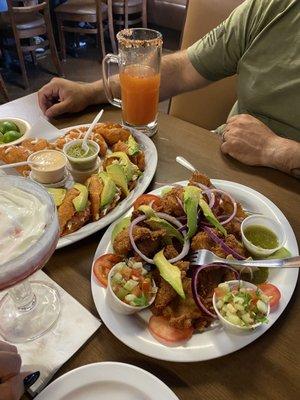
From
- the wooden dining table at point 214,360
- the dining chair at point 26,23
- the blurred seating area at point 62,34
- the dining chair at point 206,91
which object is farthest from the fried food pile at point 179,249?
A: the dining chair at point 26,23

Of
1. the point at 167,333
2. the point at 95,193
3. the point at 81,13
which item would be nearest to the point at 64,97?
the point at 95,193

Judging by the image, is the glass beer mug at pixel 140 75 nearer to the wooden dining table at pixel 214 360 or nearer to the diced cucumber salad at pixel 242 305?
the wooden dining table at pixel 214 360

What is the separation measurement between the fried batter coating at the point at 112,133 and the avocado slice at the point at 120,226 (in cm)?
48

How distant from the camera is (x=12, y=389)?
0.72m

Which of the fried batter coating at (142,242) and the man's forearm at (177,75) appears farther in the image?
the man's forearm at (177,75)

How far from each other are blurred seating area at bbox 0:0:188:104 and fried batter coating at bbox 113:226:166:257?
343 centimetres

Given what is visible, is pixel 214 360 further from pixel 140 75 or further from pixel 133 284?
pixel 140 75

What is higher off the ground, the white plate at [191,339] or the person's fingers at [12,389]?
the person's fingers at [12,389]

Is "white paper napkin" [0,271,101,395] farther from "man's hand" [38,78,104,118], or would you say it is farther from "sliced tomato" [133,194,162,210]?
"man's hand" [38,78,104,118]

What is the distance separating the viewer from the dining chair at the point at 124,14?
5.23 meters

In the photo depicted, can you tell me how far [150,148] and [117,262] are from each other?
59 cm

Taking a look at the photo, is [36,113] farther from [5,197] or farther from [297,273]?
[297,273]

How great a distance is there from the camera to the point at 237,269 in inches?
39.4

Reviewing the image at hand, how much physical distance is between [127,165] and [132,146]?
13cm
